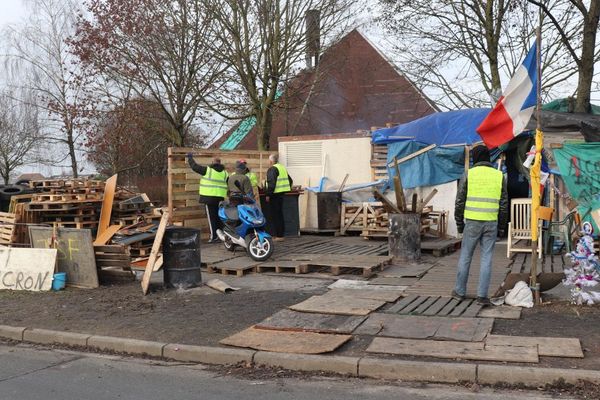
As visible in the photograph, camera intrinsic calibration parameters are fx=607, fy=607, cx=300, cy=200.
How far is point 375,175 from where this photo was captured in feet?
51.6

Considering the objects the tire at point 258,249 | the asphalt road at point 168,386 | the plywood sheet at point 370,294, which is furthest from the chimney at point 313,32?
the asphalt road at point 168,386

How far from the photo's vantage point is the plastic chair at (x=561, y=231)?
10727mm

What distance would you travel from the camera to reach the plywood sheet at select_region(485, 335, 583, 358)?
18.3 feet

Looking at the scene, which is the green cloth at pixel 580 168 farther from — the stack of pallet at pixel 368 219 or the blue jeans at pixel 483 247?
the blue jeans at pixel 483 247

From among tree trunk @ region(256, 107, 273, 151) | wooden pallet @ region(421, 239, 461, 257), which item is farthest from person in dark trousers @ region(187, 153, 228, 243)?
tree trunk @ region(256, 107, 273, 151)

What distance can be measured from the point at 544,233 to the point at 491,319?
204 inches

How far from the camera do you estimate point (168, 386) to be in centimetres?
550

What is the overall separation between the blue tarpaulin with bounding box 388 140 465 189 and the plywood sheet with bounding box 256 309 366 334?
7.86 metres

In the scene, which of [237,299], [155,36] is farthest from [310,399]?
[155,36]

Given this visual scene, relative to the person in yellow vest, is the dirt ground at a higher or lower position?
lower

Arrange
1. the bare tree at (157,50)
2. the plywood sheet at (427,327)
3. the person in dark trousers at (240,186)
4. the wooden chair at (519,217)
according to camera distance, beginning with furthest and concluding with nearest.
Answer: the bare tree at (157,50)
the person in dark trousers at (240,186)
the wooden chair at (519,217)
the plywood sheet at (427,327)

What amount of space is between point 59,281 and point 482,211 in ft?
21.5

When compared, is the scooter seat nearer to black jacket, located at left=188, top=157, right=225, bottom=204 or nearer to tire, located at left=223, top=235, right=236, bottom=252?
tire, located at left=223, top=235, right=236, bottom=252

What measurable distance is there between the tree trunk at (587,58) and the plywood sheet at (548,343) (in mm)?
10473
